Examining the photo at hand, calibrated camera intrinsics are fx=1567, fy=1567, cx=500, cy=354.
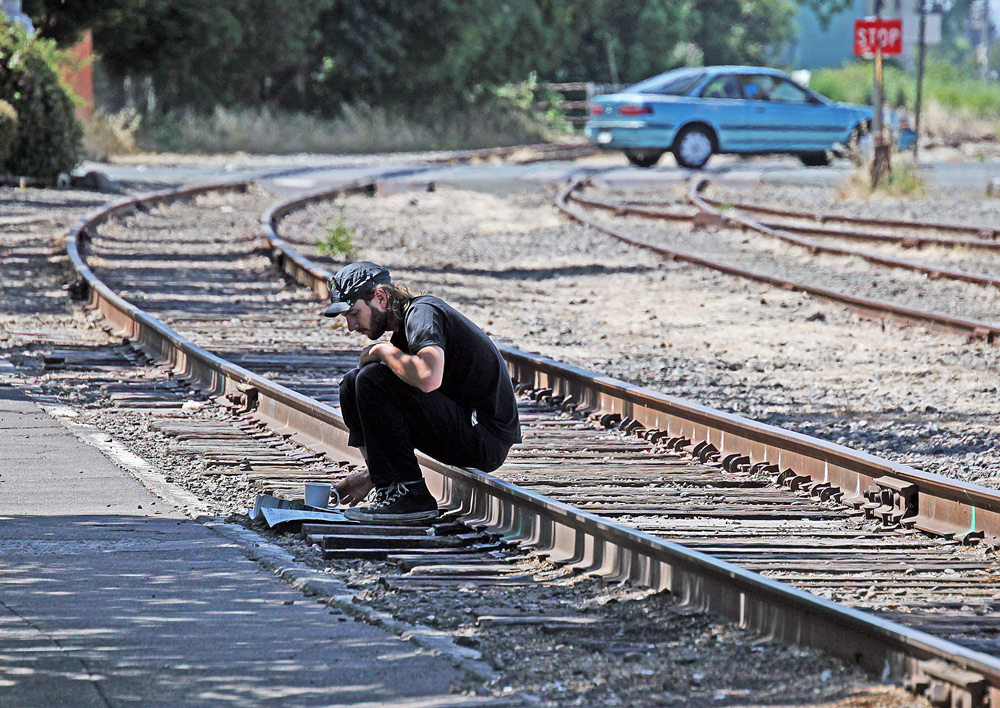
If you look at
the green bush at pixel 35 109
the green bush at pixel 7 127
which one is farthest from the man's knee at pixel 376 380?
the green bush at pixel 35 109

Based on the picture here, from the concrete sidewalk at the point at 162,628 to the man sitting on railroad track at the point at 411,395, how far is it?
677mm

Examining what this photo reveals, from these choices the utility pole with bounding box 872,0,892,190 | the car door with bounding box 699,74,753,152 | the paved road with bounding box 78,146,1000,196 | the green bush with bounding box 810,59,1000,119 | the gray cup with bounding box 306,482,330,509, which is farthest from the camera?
the green bush with bounding box 810,59,1000,119

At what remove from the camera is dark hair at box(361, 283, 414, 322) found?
557 cm

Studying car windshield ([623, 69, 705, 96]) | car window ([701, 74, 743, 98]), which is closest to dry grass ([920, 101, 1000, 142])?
car window ([701, 74, 743, 98])

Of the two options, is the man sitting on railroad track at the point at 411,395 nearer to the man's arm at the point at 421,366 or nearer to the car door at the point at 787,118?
the man's arm at the point at 421,366

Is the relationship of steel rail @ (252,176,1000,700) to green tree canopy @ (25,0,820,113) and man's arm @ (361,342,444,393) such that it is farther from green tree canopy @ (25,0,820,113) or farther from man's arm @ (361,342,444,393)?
green tree canopy @ (25,0,820,113)

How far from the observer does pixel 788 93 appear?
28688 mm

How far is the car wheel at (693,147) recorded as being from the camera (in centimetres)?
2814

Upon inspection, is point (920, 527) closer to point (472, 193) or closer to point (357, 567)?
point (357, 567)

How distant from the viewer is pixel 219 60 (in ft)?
126

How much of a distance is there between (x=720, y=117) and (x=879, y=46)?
5.99 m

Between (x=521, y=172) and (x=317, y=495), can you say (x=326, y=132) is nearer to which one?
(x=521, y=172)

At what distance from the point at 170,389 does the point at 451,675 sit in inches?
203

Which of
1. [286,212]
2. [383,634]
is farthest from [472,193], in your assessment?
[383,634]
